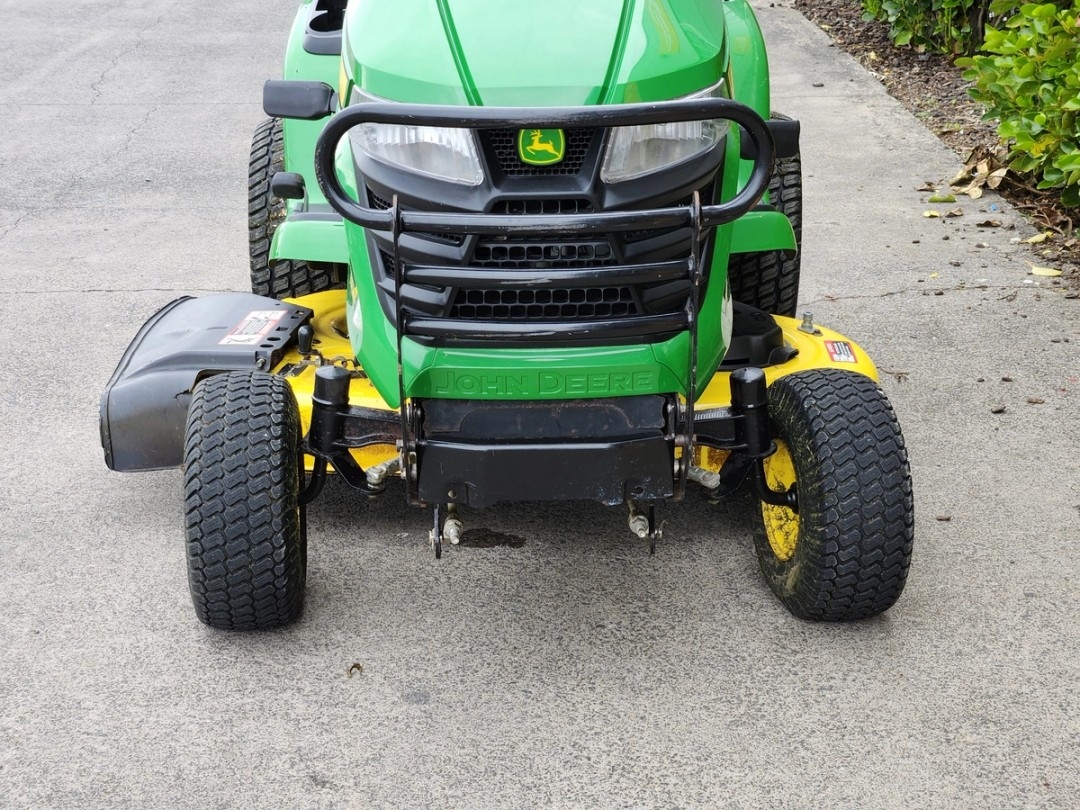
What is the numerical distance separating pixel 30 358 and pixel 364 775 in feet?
8.73

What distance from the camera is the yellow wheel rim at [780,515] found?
3.18 meters

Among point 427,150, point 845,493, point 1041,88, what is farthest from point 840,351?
point 1041,88

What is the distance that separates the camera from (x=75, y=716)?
2.86 metres

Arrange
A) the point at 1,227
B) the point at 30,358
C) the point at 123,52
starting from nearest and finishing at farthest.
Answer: the point at 30,358 < the point at 1,227 < the point at 123,52

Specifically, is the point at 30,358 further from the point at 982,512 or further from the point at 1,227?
the point at 982,512

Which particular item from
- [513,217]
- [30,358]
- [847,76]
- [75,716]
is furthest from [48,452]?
[847,76]

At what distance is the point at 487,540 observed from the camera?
3.54m

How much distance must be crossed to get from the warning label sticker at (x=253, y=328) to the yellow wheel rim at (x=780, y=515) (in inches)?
53.3

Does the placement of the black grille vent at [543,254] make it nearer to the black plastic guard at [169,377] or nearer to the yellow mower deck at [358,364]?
the yellow mower deck at [358,364]

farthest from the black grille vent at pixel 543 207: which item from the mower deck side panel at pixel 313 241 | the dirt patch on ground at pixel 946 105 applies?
the dirt patch on ground at pixel 946 105

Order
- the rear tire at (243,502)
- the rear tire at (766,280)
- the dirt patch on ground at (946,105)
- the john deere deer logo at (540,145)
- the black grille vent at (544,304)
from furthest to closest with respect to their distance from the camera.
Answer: the dirt patch on ground at (946,105), the rear tire at (766,280), the rear tire at (243,502), the black grille vent at (544,304), the john deere deer logo at (540,145)

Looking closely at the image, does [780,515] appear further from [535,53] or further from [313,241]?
[313,241]

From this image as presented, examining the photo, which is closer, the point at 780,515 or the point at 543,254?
the point at 543,254

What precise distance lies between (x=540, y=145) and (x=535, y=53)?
22cm
